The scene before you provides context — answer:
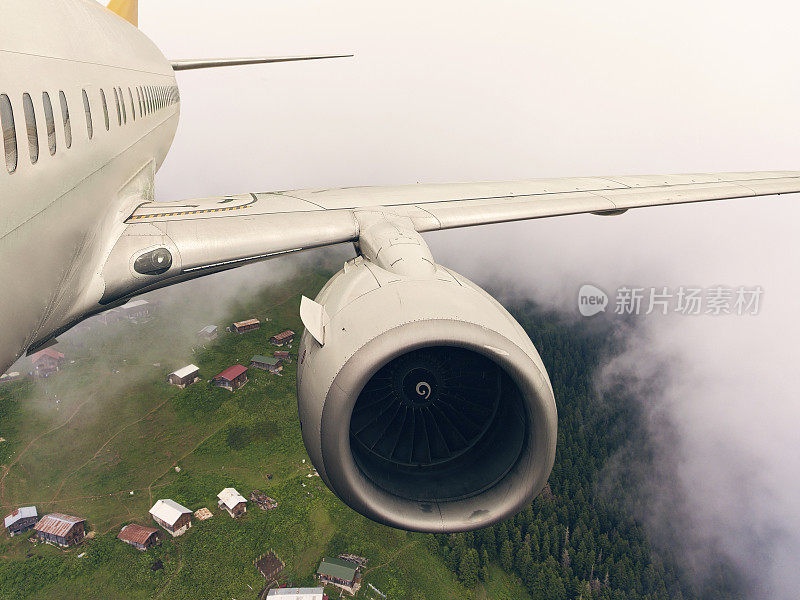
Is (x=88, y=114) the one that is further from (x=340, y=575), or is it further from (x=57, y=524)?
(x=57, y=524)

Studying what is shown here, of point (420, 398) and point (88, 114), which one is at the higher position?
point (88, 114)

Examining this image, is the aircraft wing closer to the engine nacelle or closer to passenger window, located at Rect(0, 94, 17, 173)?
the engine nacelle

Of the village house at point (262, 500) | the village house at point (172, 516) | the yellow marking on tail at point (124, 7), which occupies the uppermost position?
the yellow marking on tail at point (124, 7)

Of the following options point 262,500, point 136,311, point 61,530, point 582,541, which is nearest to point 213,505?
point 262,500

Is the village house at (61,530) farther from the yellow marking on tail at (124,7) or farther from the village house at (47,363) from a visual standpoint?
the yellow marking on tail at (124,7)

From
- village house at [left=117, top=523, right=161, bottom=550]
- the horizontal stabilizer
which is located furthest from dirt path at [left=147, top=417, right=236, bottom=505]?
the horizontal stabilizer

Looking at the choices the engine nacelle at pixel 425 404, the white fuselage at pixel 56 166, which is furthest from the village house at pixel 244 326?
the engine nacelle at pixel 425 404
